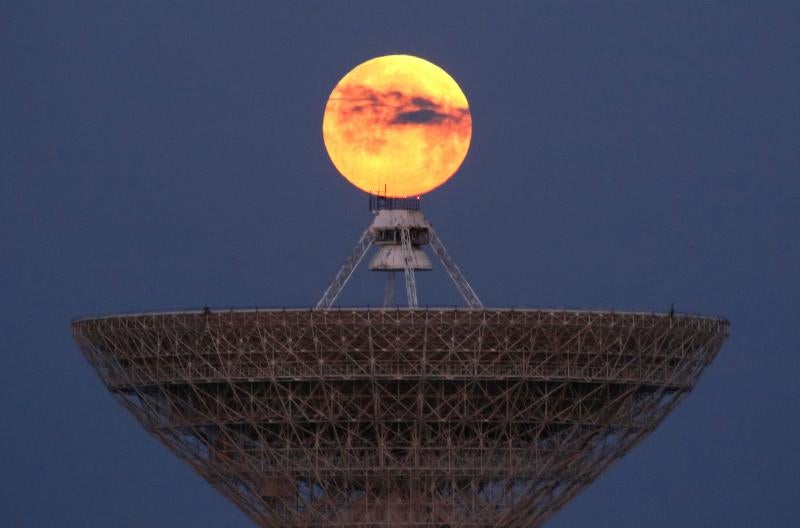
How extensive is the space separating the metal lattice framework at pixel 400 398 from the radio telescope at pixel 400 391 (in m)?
0.06

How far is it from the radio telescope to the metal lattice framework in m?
0.06

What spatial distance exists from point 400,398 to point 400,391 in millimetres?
215

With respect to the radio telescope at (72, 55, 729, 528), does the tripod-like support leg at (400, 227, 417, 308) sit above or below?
above

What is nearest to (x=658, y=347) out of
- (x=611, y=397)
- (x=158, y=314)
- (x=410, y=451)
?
(x=611, y=397)

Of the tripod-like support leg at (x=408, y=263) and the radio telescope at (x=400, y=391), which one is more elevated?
the tripod-like support leg at (x=408, y=263)

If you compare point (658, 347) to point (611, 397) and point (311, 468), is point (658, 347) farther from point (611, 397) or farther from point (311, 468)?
point (311, 468)

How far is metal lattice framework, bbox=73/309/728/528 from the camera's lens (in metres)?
90.4

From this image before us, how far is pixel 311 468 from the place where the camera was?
94688mm

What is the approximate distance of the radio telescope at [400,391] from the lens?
90.4m

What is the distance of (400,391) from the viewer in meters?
92.1

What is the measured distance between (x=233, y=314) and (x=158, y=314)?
2.75 m

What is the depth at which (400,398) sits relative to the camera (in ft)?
302

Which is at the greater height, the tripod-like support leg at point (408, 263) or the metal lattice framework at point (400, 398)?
the tripod-like support leg at point (408, 263)

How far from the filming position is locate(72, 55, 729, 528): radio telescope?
90.4 meters
